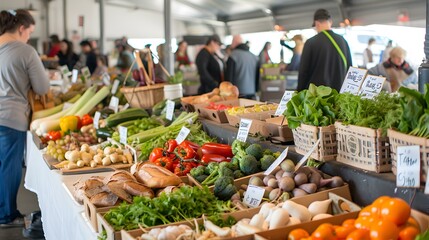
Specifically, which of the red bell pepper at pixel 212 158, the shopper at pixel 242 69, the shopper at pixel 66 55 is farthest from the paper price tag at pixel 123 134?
the shopper at pixel 66 55

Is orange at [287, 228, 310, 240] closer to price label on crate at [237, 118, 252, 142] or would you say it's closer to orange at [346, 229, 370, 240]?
orange at [346, 229, 370, 240]

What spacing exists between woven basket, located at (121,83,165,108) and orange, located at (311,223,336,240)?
154 inches

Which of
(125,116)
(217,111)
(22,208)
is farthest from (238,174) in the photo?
(22,208)

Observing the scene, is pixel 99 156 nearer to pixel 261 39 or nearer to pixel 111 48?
pixel 261 39

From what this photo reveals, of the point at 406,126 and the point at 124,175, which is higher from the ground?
the point at 406,126

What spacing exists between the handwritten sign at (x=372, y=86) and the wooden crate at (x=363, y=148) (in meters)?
0.41

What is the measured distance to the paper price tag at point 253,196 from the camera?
268 centimetres

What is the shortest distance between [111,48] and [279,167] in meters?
19.3

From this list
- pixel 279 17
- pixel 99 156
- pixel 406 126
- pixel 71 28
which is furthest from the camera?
pixel 71 28

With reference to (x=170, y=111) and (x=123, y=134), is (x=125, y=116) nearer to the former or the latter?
(x=170, y=111)

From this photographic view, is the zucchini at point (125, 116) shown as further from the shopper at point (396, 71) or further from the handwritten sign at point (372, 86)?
the shopper at point (396, 71)

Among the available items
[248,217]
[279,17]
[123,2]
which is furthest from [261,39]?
[248,217]

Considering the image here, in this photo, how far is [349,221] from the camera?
2143 mm

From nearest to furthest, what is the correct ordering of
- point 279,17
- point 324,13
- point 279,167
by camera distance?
point 279,167 < point 324,13 < point 279,17
